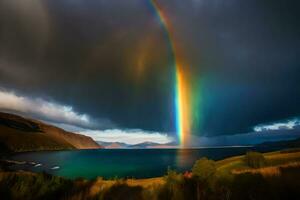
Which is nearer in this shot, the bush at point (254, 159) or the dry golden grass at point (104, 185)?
the dry golden grass at point (104, 185)

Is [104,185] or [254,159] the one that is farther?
[254,159]

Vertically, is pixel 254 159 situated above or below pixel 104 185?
above

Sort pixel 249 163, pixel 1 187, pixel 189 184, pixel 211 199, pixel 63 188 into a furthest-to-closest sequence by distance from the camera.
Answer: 1. pixel 249 163
2. pixel 63 188
3. pixel 189 184
4. pixel 1 187
5. pixel 211 199

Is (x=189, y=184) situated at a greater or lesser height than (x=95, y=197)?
greater

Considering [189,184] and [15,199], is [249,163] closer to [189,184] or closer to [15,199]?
[189,184]

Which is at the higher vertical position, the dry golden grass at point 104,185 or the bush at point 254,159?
the bush at point 254,159

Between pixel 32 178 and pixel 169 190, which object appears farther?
pixel 32 178

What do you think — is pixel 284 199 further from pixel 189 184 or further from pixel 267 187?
pixel 189 184

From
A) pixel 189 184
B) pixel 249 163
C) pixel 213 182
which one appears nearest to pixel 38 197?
pixel 189 184

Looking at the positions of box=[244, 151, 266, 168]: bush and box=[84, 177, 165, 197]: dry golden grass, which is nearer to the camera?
box=[84, 177, 165, 197]: dry golden grass

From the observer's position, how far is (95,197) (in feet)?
28.3

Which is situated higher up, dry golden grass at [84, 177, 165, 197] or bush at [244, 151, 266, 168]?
bush at [244, 151, 266, 168]

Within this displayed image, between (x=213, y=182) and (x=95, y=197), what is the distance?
4.47m

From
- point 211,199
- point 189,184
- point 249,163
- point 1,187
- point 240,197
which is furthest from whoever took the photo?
point 249,163
